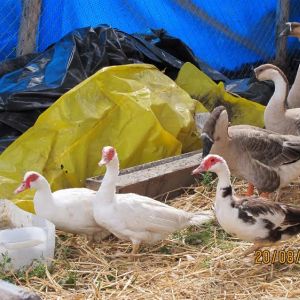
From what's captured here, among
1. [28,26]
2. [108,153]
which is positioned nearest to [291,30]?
[28,26]

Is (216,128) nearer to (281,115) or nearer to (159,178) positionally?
(159,178)

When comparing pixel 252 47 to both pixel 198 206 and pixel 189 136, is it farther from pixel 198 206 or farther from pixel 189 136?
pixel 198 206

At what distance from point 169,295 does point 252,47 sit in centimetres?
518

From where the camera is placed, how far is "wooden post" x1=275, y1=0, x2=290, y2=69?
8.27 meters

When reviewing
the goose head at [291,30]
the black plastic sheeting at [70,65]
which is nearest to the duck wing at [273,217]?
the black plastic sheeting at [70,65]

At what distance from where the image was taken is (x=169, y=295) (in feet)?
12.5

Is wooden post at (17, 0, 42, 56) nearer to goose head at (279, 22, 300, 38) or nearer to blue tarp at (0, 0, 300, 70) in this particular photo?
blue tarp at (0, 0, 300, 70)

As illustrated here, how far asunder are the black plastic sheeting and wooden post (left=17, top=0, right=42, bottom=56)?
1.02 ft

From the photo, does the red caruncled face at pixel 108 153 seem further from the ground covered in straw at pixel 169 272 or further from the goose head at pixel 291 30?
the goose head at pixel 291 30

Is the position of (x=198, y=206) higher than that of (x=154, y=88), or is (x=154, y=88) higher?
(x=154, y=88)

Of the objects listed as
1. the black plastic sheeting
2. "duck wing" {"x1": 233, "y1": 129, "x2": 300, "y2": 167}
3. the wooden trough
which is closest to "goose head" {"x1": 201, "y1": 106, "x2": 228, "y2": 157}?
"duck wing" {"x1": 233, "y1": 129, "x2": 300, "y2": 167}

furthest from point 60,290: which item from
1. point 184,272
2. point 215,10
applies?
point 215,10

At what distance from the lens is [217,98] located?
6.60 meters

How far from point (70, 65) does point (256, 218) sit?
2.75 m
